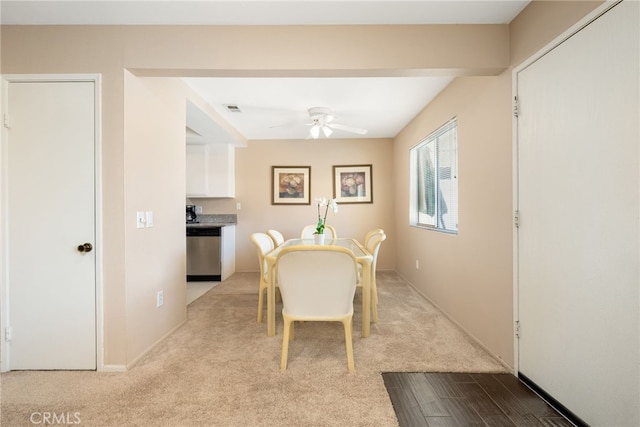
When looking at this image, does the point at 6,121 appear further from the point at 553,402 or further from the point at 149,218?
the point at 553,402

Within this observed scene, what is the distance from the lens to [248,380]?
6.31ft

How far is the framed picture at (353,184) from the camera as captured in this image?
5.32 m

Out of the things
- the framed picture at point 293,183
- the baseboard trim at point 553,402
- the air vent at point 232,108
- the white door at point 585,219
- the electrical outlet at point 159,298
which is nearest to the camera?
the white door at point 585,219

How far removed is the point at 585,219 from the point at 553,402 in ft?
3.43

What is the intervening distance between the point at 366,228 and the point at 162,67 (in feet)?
13.1

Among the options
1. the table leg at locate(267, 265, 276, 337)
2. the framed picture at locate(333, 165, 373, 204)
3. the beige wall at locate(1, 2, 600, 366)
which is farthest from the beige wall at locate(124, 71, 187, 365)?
the framed picture at locate(333, 165, 373, 204)

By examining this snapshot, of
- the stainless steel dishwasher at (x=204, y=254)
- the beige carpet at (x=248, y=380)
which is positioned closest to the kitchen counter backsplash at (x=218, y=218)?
the stainless steel dishwasher at (x=204, y=254)

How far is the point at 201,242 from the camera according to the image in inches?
187

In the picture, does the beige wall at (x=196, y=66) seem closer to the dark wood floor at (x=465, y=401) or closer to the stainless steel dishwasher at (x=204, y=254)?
the dark wood floor at (x=465, y=401)

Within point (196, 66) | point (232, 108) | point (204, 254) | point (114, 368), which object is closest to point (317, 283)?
point (114, 368)

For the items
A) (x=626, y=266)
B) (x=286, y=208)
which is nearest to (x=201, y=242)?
(x=286, y=208)

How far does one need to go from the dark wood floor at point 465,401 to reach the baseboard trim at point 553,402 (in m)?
0.02

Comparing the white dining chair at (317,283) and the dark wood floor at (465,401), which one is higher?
the white dining chair at (317,283)

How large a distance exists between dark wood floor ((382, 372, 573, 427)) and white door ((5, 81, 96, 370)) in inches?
82.0
